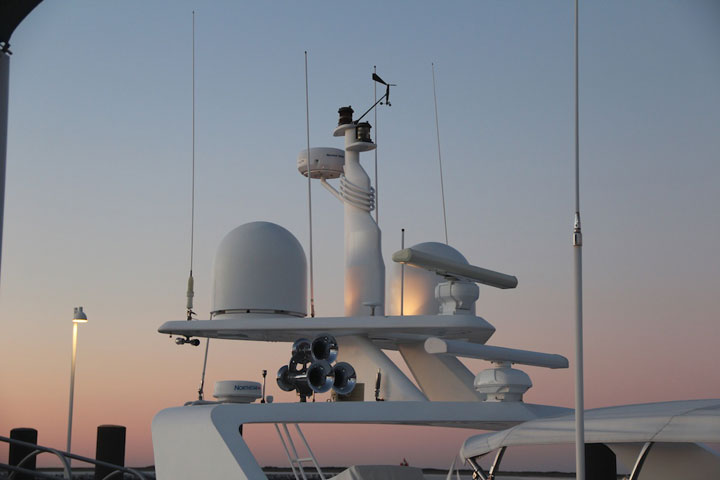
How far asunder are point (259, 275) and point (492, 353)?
4.92 metres

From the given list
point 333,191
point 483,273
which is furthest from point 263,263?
point 483,273

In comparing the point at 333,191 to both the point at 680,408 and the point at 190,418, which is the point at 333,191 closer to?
the point at 190,418

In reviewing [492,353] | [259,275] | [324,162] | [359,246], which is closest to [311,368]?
[259,275]

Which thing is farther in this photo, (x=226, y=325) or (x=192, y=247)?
(x=192, y=247)

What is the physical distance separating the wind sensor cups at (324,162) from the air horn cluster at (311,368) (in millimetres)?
5278

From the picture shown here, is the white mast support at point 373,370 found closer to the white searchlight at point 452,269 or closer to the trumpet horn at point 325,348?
the trumpet horn at point 325,348

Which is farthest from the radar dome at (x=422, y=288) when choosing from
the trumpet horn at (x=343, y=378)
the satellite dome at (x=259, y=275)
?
the trumpet horn at (x=343, y=378)

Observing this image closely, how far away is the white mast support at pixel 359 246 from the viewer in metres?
19.9

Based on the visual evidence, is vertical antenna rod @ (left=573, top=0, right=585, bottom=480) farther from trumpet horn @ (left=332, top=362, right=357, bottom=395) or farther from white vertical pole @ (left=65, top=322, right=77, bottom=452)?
white vertical pole @ (left=65, top=322, right=77, bottom=452)

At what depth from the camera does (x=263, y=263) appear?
19.4 m

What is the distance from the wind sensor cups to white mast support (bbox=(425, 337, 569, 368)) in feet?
19.4

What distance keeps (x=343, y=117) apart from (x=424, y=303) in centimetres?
447

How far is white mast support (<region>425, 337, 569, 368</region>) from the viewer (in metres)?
16.5

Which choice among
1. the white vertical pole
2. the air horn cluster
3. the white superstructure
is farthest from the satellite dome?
the white vertical pole
